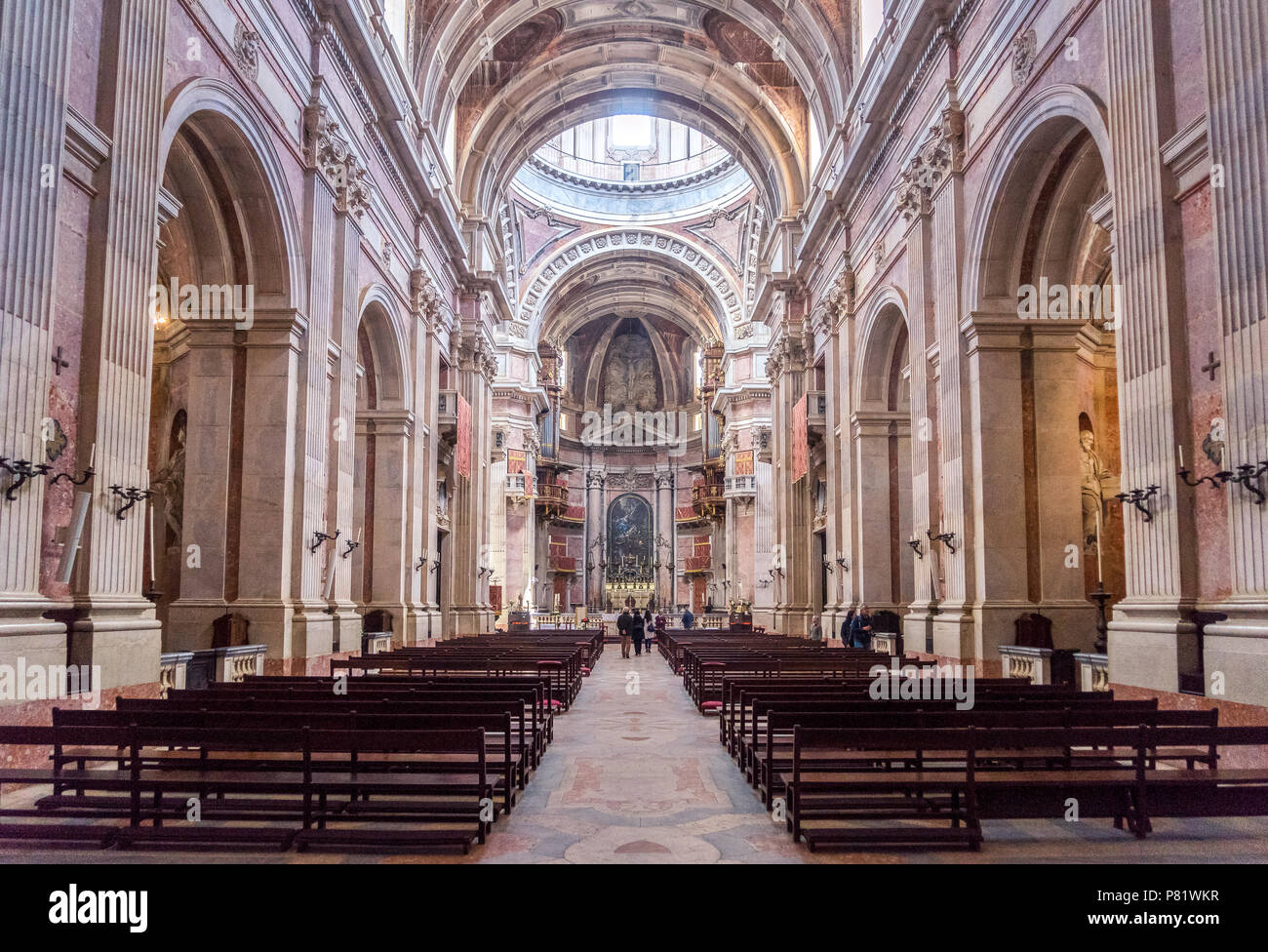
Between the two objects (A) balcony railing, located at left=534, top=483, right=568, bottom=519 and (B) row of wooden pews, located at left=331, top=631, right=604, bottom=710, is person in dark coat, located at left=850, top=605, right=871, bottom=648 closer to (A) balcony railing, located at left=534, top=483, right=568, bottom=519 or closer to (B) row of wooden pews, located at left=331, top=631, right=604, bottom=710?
(B) row of wooden pews, located at left=331, top=631, right=604, bottom=710

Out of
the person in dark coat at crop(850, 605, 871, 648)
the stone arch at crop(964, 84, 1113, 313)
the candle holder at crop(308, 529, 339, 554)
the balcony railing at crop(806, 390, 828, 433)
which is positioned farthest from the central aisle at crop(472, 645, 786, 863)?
the balcony railing at crop(806, 390, 828, 433)

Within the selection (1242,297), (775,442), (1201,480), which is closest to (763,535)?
(775,442)

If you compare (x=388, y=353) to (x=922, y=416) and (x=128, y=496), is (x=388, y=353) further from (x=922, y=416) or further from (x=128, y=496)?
(x=128, y=496)

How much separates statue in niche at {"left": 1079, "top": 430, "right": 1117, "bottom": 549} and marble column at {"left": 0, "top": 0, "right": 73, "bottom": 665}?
13.5 m

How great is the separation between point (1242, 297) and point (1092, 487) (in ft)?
25.7

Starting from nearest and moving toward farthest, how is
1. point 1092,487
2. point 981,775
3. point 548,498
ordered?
1. point 981,775
2. point 1092,487
3. point 548,498

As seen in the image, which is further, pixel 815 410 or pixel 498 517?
pixel 498 517

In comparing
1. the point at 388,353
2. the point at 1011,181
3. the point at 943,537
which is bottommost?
the point at 943,537

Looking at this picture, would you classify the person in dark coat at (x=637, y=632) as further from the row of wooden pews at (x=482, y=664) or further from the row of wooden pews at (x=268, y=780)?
the row of wooden pews at (x=268, y=780)

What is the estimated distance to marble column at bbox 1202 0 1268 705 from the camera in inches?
288

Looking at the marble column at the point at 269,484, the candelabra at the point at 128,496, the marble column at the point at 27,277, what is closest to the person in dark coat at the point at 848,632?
the marble column at the point at 269,484

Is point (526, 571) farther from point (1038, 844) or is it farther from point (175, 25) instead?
point (1038, 844)

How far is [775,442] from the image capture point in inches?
1179

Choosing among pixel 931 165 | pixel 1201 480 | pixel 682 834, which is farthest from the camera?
pixel 931 165
